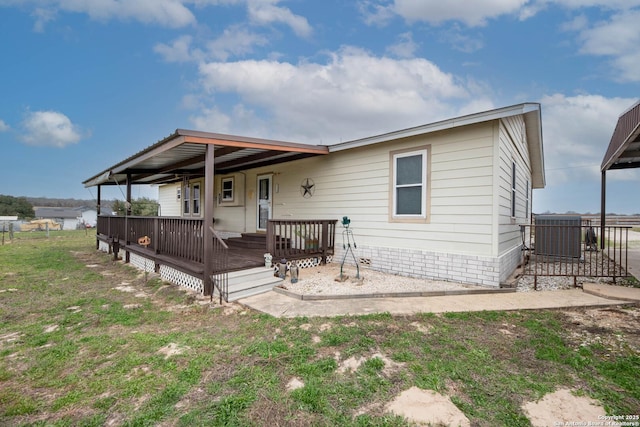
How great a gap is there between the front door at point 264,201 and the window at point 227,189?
175 cm

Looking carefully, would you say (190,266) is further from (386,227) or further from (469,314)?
(469,314)

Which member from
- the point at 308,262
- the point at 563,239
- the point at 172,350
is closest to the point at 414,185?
the point at 308,262

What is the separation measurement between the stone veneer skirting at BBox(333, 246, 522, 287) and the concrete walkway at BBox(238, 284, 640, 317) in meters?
0.41

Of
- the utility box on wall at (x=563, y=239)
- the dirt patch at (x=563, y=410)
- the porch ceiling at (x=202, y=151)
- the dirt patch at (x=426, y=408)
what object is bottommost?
the dirt patch at (x=426, y=408)

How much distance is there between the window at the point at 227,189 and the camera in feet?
36.6

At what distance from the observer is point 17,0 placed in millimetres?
10195

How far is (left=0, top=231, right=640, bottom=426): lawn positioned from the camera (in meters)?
2.10

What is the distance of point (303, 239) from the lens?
712 cm

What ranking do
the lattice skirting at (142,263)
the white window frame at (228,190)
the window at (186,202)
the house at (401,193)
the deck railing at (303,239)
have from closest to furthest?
the house at (401,193), the deck railing at (303,239), the lattice skirting at (142,263), the white window frame at (228,190), the window at (186,202)

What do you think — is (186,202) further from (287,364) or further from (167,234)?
(287,364)

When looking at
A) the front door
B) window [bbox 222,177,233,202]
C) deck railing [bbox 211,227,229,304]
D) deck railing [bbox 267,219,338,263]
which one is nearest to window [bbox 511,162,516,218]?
deck railing [bbox 267,219,338,263]

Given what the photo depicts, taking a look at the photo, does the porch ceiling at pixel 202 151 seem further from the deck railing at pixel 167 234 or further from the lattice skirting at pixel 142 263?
the lattice skirting at pixel 142 263

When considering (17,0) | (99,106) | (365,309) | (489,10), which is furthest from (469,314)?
(99,106)

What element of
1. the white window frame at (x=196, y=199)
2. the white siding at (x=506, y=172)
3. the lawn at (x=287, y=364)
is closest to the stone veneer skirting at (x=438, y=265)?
the white siding at (x=506, y=172)
